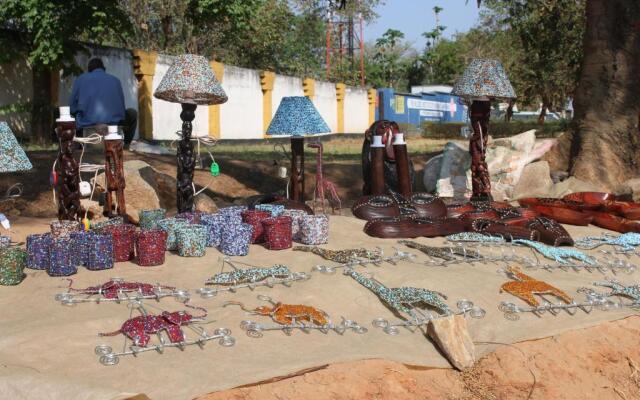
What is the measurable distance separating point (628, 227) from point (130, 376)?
189 inches

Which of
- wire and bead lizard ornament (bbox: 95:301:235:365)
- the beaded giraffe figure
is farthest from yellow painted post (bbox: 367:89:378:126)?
wire and bead lizard ornament (bbox: 95:301:235:365)

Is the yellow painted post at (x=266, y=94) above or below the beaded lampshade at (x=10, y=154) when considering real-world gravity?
above

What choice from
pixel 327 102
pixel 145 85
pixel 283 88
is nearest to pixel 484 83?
pixel 145 85

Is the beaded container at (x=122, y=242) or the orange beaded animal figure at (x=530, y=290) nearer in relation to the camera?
the orange beaded animal figure at (x=530, y=290)

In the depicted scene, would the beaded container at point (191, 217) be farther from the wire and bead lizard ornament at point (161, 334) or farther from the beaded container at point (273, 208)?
the wire and bead lizard ornament at point (161, 334)

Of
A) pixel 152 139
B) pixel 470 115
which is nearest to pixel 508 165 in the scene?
pixel 470 115

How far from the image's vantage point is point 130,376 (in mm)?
2857

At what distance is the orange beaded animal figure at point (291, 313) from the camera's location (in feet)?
11.7

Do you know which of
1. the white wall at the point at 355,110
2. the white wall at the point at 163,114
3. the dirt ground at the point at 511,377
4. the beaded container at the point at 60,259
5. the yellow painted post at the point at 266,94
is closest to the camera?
the dirt ground at the point at 511,377

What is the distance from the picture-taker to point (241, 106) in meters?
21.1

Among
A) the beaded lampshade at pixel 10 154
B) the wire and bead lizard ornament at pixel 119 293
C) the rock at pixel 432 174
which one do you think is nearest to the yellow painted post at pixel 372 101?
the rock at pixel 432 174

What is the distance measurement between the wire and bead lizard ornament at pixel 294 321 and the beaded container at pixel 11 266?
A: 1139mm

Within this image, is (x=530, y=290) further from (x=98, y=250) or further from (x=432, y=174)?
(x=432, y=174)

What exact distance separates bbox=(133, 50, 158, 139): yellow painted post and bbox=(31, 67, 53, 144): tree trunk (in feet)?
8.10
